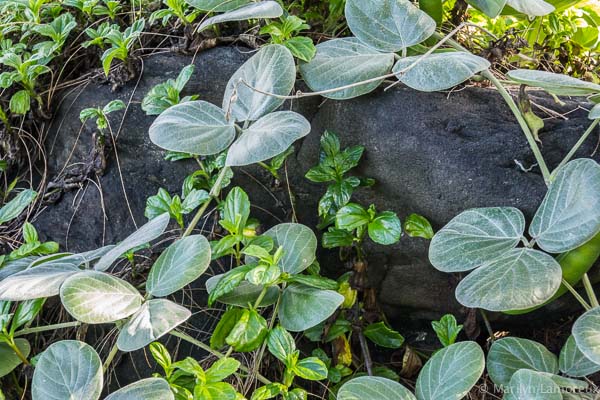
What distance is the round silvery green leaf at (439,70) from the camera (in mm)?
865

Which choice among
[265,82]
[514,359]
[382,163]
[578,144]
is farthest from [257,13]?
[514,359]

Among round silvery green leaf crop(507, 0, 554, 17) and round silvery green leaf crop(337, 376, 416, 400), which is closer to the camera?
round silvery green leaf crop(337, 376, 416, 400)

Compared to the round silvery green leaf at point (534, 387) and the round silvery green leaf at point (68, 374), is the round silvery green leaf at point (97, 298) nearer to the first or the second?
the round silvery green leaf at point (68, 374)

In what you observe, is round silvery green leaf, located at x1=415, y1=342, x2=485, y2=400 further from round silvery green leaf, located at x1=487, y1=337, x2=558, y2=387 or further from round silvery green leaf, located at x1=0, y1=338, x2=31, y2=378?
round silvery green leaf, located at x1=0, y1=338, x2=31, y2=378

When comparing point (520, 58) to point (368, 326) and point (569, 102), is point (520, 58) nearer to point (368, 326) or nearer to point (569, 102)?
point (569, 102)

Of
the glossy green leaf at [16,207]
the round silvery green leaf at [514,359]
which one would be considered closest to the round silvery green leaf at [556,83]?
the round silvery green leaf at [514,359]

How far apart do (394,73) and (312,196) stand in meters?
0.33

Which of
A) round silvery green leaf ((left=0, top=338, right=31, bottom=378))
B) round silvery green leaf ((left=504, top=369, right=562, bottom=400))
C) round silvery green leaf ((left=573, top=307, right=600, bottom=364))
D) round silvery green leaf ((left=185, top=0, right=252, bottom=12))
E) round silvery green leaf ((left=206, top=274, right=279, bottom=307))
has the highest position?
round silvery green leaf ((left=185, top=0, right=252, bottom=12))

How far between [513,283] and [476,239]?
0.09 metres

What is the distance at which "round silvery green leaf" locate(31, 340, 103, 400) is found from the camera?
729 millimetres

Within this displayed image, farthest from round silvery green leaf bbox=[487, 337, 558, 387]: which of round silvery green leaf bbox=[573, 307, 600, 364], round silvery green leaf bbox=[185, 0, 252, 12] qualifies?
round silvery green leaf bbox=[185, 0, 252, 12]

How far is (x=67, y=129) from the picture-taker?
1.31 meters

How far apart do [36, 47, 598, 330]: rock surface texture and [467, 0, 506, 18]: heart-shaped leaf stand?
0.15 m

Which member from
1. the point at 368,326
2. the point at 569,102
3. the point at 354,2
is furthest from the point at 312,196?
the point at 569,102
